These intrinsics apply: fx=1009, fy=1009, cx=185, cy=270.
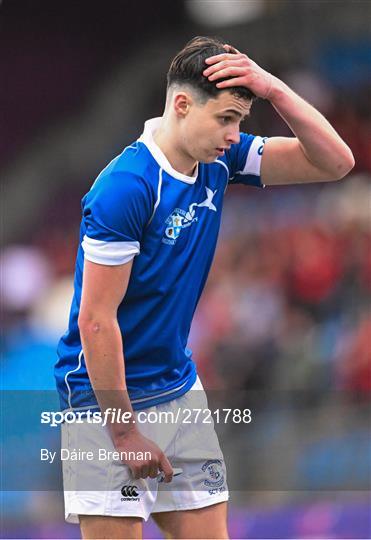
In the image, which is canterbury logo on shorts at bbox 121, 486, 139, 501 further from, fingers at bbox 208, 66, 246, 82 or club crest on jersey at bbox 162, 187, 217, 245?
fingers at bbox 208, 66, 246, 82

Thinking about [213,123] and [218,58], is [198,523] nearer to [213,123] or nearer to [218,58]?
[213,123]

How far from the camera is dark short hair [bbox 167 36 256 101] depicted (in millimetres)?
2574

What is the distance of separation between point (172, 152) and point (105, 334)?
52 cm

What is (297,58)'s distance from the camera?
703 cm

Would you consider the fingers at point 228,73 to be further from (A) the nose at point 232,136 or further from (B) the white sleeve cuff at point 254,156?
(B) the white sleeve cuff at point 254,156

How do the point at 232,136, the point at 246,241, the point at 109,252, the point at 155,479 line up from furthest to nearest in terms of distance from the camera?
the point at 246,241 < the point at 155,479 < the point at 232,136 < the point at 109,252

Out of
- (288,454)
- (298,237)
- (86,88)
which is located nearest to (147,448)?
(288,454)

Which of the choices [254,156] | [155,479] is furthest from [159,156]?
[155,479]

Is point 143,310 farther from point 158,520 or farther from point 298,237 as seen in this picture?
point 298,237

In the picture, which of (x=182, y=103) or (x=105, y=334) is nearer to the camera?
(x=105, y=334)

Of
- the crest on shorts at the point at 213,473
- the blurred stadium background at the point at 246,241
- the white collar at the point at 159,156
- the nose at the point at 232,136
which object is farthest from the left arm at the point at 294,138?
the blurred stadium background at the point at 246,241

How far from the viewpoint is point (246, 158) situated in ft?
9.50

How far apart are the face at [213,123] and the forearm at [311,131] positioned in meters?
0.12

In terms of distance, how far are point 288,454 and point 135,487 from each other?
3086 mm
